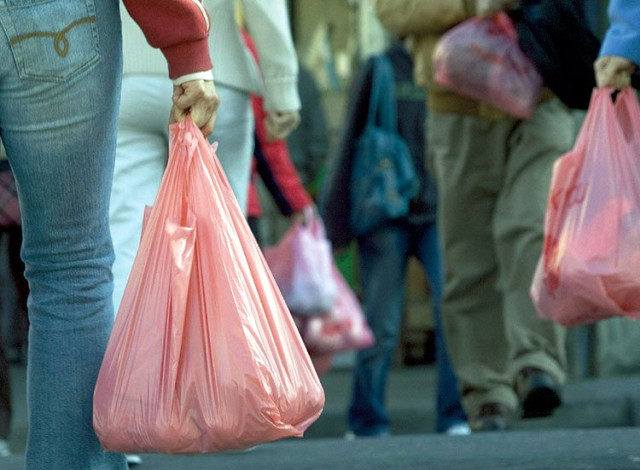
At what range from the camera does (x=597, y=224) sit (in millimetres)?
4176

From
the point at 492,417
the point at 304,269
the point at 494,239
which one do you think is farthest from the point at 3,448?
the point at 304,269

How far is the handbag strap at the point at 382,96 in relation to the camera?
6.88m

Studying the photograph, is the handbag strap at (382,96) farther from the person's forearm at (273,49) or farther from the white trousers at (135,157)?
the white trousers at (135,157)

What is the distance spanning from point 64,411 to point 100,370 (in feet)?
0.37

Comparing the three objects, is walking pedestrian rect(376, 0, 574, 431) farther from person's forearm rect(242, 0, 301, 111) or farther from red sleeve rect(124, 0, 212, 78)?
red sleeve rect(124, 0, 212, 78)

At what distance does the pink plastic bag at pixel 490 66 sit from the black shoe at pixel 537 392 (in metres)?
0.87

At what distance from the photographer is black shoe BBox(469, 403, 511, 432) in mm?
5833

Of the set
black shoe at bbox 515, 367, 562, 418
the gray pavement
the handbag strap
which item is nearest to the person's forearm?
the gray pavement

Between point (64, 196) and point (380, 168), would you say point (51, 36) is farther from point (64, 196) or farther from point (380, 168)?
point (380, 168)

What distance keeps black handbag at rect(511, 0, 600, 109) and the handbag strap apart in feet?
5.34

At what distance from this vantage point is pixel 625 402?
7.06 meters

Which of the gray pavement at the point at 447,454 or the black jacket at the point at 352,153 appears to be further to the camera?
the black jacket at the point at 352,153

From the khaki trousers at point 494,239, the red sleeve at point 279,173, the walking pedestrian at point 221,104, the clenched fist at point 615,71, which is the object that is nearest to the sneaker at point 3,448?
the walking pedestrian at point 221,104

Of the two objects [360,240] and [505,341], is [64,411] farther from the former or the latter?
[360,240]
